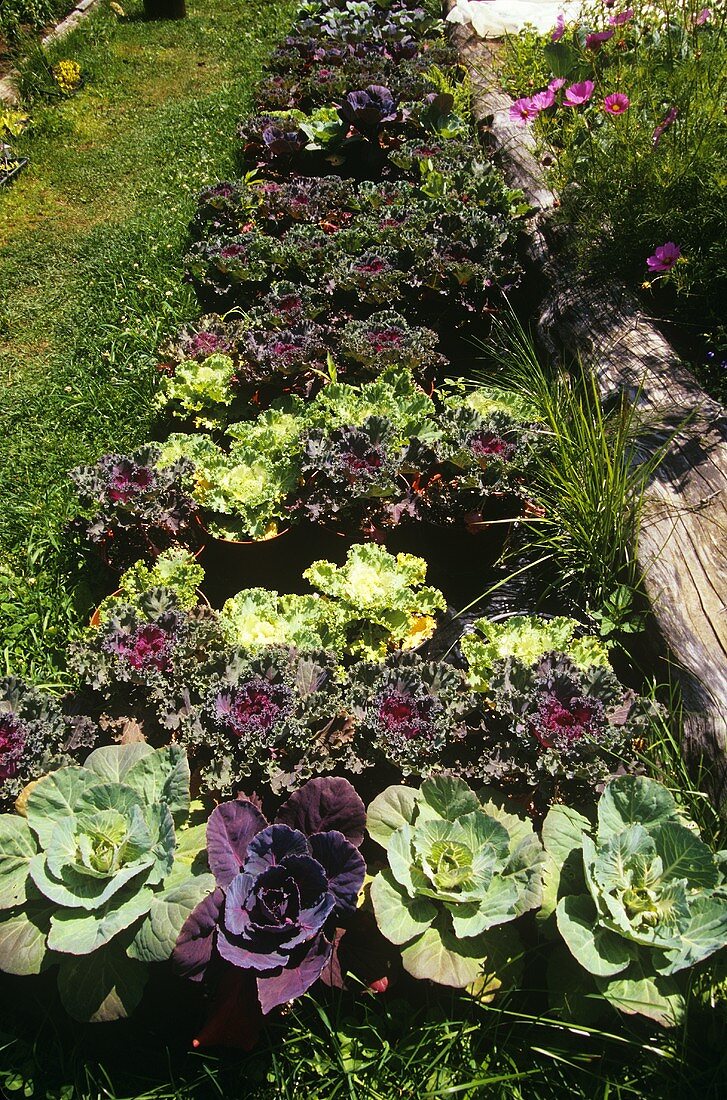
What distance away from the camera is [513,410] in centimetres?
293

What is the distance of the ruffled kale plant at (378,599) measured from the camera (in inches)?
93.1

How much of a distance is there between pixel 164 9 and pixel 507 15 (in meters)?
3.52

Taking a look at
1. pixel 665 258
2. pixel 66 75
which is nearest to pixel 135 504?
pixel 665 258

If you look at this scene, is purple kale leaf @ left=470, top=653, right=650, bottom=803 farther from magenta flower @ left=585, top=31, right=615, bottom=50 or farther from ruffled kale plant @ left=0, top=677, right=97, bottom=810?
magenta flower @ left=585, top=31, right=615, bottom=50

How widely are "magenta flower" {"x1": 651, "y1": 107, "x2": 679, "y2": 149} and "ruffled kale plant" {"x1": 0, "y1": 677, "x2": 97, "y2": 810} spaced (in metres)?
3.09

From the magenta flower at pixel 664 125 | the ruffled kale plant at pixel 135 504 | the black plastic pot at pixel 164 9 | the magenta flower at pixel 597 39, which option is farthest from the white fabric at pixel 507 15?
the ruffled kale plant at pixel 135 504

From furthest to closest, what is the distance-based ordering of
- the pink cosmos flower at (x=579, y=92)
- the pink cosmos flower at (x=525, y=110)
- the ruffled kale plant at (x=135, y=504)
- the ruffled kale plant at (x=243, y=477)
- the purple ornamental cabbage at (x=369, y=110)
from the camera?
the purple ornamental cabbage at (x=369, y=110), the pink cosmos flower at (x=525, y=110), the pink cosmos flower at (x=579, y=92), the ruffled kale plant at (x=243, y=477), the ruffled kale plant at (x=135, y=504)

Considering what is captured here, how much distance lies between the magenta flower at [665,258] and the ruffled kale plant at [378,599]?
155 cm

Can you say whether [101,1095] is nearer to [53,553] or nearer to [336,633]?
[336,633]

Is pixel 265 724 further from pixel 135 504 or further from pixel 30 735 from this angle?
pixel 135 504

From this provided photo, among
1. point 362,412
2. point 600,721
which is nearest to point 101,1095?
point 600,721

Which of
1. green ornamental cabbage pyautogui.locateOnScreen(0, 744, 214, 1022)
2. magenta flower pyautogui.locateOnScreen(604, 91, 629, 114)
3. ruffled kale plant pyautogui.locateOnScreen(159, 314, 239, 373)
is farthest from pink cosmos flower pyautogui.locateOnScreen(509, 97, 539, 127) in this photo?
green ornamental cabbage pyautogui.locateOnScreen(0, 744, 214, 1022)

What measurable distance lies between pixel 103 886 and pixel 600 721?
1197 millimetres

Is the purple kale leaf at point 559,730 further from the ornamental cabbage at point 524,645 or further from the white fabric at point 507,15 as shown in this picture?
the white fabric at point 507,15
